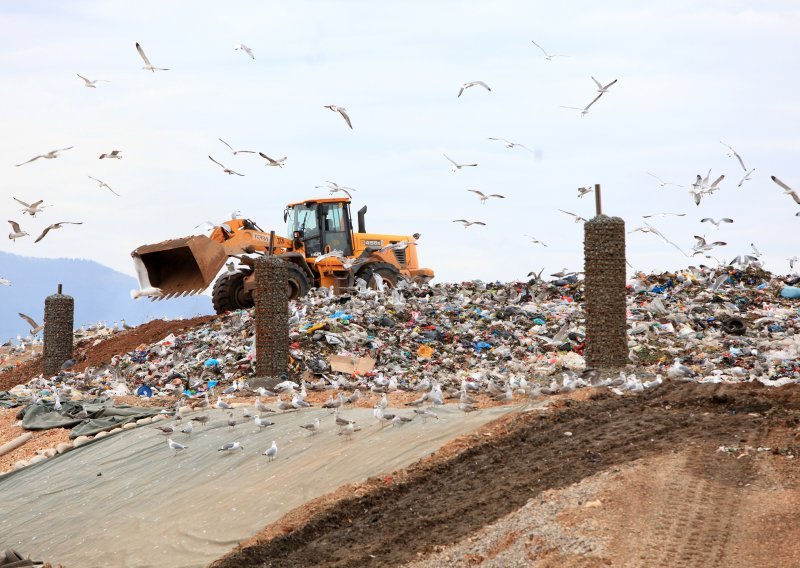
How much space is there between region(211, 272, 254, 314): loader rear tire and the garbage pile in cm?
108

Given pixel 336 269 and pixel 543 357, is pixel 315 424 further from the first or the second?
pixel 336 269

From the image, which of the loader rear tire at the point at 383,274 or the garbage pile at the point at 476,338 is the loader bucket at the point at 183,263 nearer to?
the garbage pile at the point at 476,338

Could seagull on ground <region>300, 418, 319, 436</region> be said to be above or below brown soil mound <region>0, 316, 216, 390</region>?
above

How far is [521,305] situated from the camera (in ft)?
64.6

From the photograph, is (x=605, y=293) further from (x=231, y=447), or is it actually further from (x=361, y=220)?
(x=361, y=220)

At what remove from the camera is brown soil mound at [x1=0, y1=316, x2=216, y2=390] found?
20.9 meters

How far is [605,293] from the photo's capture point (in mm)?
12836

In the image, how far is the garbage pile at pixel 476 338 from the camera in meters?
15.6

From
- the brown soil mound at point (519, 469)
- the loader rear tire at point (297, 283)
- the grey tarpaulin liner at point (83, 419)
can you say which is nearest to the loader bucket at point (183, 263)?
the loader rear tire at point (297, 283)

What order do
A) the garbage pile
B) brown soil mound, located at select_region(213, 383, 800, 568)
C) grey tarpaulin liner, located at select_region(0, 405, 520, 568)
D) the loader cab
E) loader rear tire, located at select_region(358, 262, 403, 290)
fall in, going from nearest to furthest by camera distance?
brown soil mound, located at select_region(213, 383, 800, 568) < grey tarpaulin liner, located at select_region(0, 405, 520, 568) < the garbage pile < the loader cab < loader rear tire, located at select_region(358, 262, 403, 290)

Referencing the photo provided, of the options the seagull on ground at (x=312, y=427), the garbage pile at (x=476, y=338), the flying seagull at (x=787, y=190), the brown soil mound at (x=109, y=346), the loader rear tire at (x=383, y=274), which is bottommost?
the brown soil mound at (x=109, y=346)

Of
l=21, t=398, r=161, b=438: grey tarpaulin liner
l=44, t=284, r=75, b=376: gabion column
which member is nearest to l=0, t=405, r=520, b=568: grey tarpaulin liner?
l=21, t=398, r=161, b=438: grey tarpaulin liner

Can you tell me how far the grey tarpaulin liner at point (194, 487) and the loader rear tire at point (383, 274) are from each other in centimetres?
1103

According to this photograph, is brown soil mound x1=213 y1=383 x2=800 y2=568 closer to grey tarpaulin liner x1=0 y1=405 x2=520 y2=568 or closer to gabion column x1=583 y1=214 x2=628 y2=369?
grey tarpaulin liner x1=0 y1=405 x2=520 y2=568
